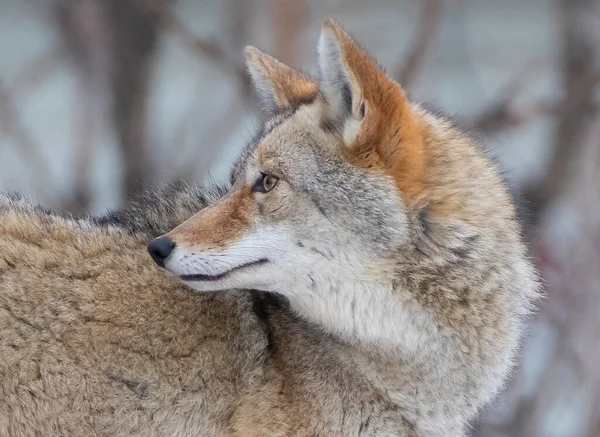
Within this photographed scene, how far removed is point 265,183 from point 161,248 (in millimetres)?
555

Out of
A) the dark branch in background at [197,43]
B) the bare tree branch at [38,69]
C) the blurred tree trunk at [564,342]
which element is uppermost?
the bare tree branch at [38,69]

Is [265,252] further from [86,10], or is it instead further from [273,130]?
[86,10]

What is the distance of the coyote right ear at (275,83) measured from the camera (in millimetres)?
4750

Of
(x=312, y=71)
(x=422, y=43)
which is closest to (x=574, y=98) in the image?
(x=422, y=43)

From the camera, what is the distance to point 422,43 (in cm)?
834

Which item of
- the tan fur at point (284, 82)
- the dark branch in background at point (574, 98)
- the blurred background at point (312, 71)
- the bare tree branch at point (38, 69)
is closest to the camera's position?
the tan fur at point (284, 82)

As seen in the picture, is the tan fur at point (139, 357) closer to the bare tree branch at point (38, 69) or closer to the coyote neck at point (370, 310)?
the coyote neck at point (370, 310)

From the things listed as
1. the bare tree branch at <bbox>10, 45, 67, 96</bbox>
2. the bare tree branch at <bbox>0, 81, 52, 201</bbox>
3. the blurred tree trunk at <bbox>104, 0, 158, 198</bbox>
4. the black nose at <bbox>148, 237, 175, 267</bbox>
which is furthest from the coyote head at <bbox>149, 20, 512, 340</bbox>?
the bare tree branch at <bbox>10, 45, 67, 96</bbox>

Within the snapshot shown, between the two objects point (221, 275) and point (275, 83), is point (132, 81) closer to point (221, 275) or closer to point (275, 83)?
point (275, 83)

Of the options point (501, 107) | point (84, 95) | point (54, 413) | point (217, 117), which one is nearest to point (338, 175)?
point (54, 413)

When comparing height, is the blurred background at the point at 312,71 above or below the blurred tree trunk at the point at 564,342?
above

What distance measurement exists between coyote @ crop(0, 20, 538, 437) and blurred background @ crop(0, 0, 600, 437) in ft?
9.58

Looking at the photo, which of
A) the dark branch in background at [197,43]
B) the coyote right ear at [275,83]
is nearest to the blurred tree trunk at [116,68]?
the dark branch in background at [197,43]

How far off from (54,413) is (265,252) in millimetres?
1111
